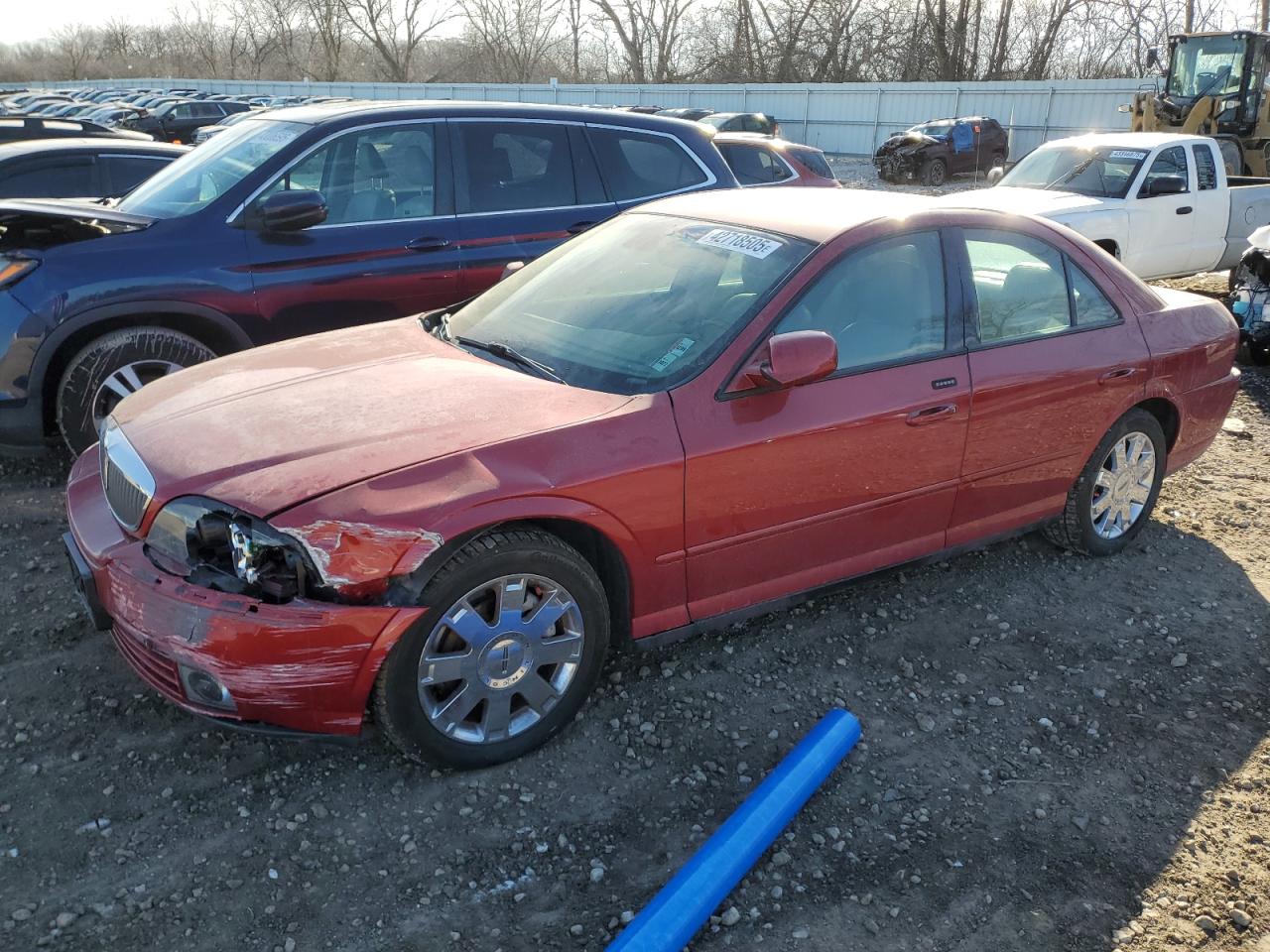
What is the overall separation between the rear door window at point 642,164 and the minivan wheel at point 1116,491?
308 cm

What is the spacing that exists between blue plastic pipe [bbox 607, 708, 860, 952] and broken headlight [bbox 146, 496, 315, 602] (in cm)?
124

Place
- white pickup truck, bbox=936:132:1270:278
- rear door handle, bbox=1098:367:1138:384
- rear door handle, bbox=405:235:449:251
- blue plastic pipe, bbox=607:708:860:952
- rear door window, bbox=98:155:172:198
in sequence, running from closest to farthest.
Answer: blue plastic pipe, bbox=607:708:860:952
rear door handle, bbox=1098:367:1138:384
rear door handle, bbox=405:235:449:251
rear door window, bbox=98:155:172:198
white pickup truck, bbox=936:132:1270:278

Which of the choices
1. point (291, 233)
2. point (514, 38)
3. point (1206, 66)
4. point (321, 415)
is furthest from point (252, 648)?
point (514, 38)

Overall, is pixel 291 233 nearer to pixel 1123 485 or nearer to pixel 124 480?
pixel 124 480

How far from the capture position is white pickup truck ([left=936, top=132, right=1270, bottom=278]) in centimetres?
980

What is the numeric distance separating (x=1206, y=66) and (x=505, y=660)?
1994 cm

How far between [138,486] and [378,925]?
1.43m

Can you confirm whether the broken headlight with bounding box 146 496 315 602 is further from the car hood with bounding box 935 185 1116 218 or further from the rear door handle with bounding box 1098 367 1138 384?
the car hood with bounding box 935 185 1116 218

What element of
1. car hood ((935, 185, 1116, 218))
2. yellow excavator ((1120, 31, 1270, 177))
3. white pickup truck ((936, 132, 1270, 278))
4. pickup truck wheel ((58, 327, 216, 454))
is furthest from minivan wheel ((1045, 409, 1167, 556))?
yellow excavator ((1120, 31, 1270, 177))

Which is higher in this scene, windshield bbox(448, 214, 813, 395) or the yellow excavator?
the yellow excavator

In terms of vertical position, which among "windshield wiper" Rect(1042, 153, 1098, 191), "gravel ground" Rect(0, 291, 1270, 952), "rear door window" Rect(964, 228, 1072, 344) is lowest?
"gravel ground" Rect(0, 291, 1270, 952)

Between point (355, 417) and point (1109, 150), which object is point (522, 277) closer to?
point (355, 417)

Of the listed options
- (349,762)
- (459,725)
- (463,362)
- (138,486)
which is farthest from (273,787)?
(463,362)

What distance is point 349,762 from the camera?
3.13 meters
